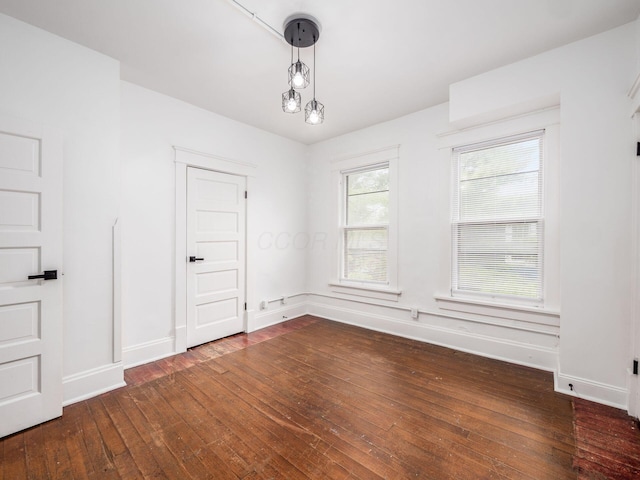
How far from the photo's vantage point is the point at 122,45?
234 centimetres

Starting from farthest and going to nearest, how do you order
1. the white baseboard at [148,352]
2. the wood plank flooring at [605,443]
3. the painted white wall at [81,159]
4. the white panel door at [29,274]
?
the white baseboard at [148,352]
the painted white wall at [81,159]
the white panel door at [29,274]
the wood plank flooring at [605,443]

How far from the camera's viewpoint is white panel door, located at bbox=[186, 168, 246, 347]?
3.36m

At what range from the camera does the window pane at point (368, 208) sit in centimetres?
399

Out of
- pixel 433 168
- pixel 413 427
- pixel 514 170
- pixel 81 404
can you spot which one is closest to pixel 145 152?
pixel 81 404

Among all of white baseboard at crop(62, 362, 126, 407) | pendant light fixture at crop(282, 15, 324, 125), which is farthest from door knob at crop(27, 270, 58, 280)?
pendant light fixture at crop(282, 15, 324, 125)

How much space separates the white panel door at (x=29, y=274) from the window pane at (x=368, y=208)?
3346 mm

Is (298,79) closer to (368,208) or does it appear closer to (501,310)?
(368,208)

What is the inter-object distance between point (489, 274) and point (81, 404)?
3997mm

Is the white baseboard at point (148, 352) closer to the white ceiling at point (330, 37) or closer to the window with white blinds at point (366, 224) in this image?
the window with white blinds at point (366, 224)

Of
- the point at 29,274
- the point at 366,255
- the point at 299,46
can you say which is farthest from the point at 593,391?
the point at 29,274

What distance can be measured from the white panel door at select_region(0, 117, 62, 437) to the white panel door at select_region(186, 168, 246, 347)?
129 centimetres

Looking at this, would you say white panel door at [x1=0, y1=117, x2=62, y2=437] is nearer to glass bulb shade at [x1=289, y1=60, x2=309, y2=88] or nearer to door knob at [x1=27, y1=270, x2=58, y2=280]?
door knob at [x1=27, y1=270, x2=58, y2=280]

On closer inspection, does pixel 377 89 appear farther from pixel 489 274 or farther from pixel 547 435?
pixel 547 435

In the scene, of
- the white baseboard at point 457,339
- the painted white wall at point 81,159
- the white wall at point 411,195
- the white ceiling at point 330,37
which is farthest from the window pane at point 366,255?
the painted white wall at point 81,159
